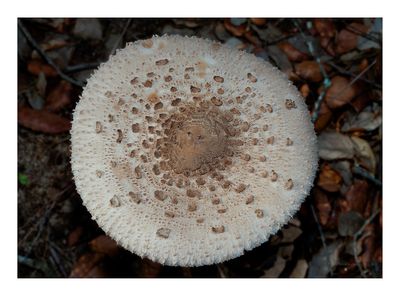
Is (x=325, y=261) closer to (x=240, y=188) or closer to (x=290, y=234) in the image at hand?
(x=290, y=234)

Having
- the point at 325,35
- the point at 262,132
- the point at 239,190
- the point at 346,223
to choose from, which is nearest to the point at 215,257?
the point at 239,190

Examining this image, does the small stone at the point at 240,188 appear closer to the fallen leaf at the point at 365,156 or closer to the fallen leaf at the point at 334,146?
the fallen leaf at the point at 334,146

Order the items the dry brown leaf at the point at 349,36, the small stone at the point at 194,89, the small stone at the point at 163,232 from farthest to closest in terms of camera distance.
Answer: the dry brown leaf at the point at 349,36, the small stone at the point at 194,89, the small stone at the point at 163,232

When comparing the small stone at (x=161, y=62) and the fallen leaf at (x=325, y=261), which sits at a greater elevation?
the small stone at (x=161, y=62)

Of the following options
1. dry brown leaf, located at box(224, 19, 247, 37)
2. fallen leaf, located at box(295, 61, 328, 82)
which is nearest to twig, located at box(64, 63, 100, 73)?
dry brown leaf, located at box(224, 19, 247, 37)

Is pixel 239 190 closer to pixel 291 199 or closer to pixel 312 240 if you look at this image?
pixel 291 199

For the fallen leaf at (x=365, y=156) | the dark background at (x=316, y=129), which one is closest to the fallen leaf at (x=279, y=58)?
the dark background at (x=316, y=129)

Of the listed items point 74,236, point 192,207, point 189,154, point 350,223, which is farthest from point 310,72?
point 74,236

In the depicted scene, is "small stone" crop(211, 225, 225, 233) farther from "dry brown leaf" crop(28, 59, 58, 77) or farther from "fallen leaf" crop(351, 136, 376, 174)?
"dry brown leaf" crop(28, 59, 58, 77)
